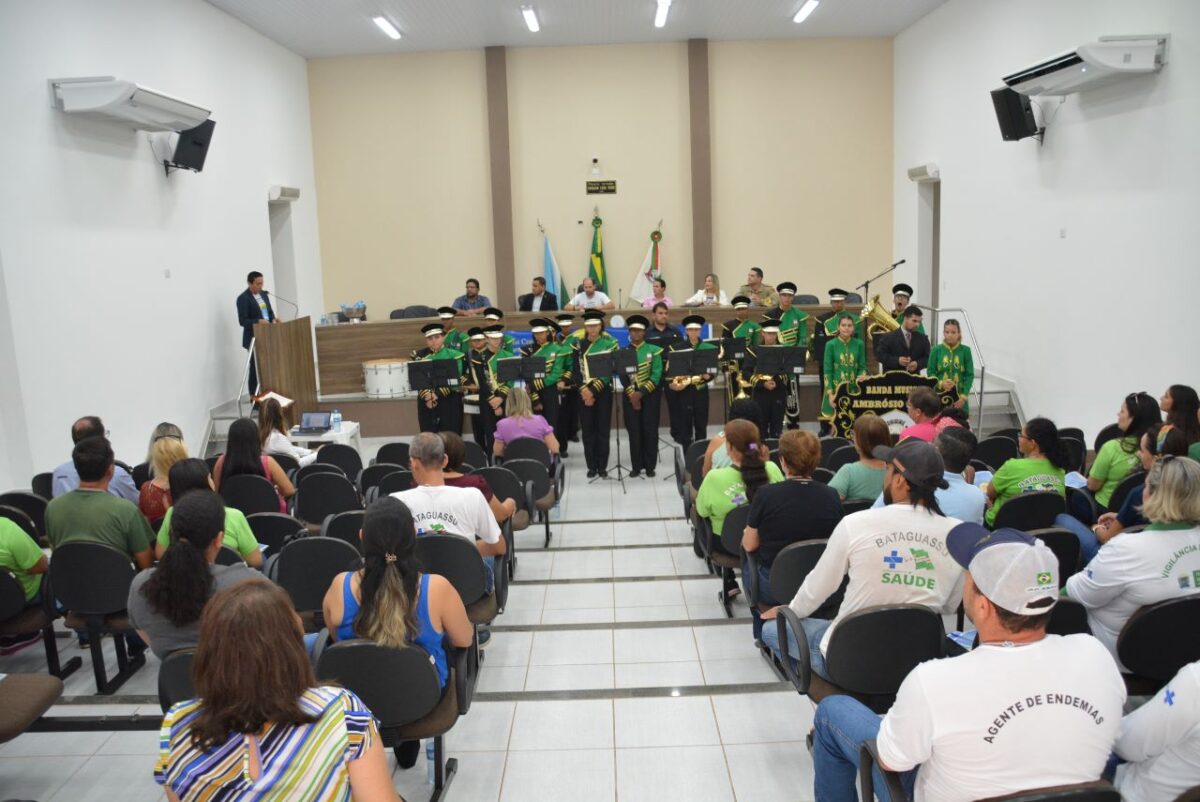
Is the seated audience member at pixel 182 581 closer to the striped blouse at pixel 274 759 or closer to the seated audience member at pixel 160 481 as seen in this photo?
the striped blouse at pixel 274 759

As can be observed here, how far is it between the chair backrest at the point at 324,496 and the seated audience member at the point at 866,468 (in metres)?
3.38

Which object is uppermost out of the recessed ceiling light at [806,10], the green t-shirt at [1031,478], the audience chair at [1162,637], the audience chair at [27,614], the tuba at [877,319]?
the recessed ceiling light at [806,10]

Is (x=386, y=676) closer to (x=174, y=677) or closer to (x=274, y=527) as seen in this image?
(x=174, y=677)

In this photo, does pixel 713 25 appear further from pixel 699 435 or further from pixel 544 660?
pixel 544 660

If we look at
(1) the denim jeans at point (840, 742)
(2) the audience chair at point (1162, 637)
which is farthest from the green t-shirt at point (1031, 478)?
(1) the denim jeans at point (840, 742)

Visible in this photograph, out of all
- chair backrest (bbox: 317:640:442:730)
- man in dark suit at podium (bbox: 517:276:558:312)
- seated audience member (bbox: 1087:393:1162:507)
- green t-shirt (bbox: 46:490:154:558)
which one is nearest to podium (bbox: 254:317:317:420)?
man in dark suit at podium (bbox: 517:276:558:312)

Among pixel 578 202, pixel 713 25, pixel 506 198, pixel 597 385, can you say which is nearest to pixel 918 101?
pixel 713 25

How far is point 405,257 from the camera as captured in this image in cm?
1706

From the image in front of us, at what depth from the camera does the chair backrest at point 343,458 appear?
321 inches

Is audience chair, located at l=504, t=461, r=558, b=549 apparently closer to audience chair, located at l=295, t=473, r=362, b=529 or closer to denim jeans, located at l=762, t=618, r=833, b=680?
audience chair, located at l=295, t=473, r=362, b=529

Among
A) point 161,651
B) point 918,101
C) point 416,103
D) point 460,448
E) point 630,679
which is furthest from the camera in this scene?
point 416,103

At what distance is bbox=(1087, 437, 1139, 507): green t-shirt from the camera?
5.70 metres

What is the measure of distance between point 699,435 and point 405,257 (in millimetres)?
8157

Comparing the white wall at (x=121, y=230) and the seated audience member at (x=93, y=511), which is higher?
the white wall at (x=121, y=230)
